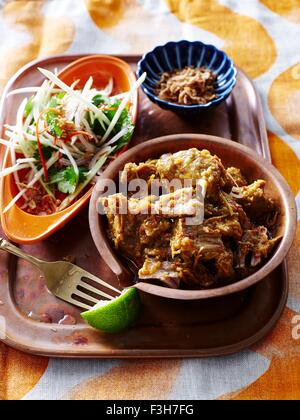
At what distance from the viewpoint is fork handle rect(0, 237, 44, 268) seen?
2.47 metres

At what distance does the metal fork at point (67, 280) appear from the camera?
2.43 m

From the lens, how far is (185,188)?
2303 mm

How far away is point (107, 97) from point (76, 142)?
1.26 ft

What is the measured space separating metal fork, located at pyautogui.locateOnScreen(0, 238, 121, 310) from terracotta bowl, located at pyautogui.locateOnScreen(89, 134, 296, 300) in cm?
19

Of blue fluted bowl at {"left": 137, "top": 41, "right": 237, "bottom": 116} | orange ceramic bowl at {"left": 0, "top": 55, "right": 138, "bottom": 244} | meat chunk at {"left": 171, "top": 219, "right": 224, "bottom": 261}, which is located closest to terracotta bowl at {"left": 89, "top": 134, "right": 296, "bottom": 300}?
meat chunk at {"left": 171, "top": 219, "right": 224, "bottom": 261}

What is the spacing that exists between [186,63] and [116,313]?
1.87 metres

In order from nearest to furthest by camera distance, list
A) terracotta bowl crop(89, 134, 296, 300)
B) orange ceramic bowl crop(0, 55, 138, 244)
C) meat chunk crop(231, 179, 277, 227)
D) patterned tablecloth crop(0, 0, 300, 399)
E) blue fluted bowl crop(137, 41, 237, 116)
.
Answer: terracotta bowl crop(89, 134, 296, 300), patterned tablecloth crop(0, 0, 300, 399), meat chunk crop(231, 179, 277, 227), orange ceramic bowl crop(0, 55, 138, 244), blue fluted bowl crop(137, 41, 237, 116)

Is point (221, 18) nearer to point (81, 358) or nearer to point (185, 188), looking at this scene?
point (185, 188)

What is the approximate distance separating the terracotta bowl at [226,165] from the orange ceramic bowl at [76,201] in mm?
297

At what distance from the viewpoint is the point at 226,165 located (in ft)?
8.71

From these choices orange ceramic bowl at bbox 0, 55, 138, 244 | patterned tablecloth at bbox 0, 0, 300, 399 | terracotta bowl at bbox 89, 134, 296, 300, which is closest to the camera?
terracotta bowl at bbox 89, 134, 296, 300

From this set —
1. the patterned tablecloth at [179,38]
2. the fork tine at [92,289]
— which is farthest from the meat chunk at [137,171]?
the patterned tablecloth at [179,38]

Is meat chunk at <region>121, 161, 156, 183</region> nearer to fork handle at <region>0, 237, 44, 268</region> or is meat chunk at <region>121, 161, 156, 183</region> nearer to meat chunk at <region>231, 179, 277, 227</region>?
meat chunk at <region>231, 179, 277, 227</region>

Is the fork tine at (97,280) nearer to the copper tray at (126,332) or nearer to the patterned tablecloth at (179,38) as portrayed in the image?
the copper tray at (126,332)
